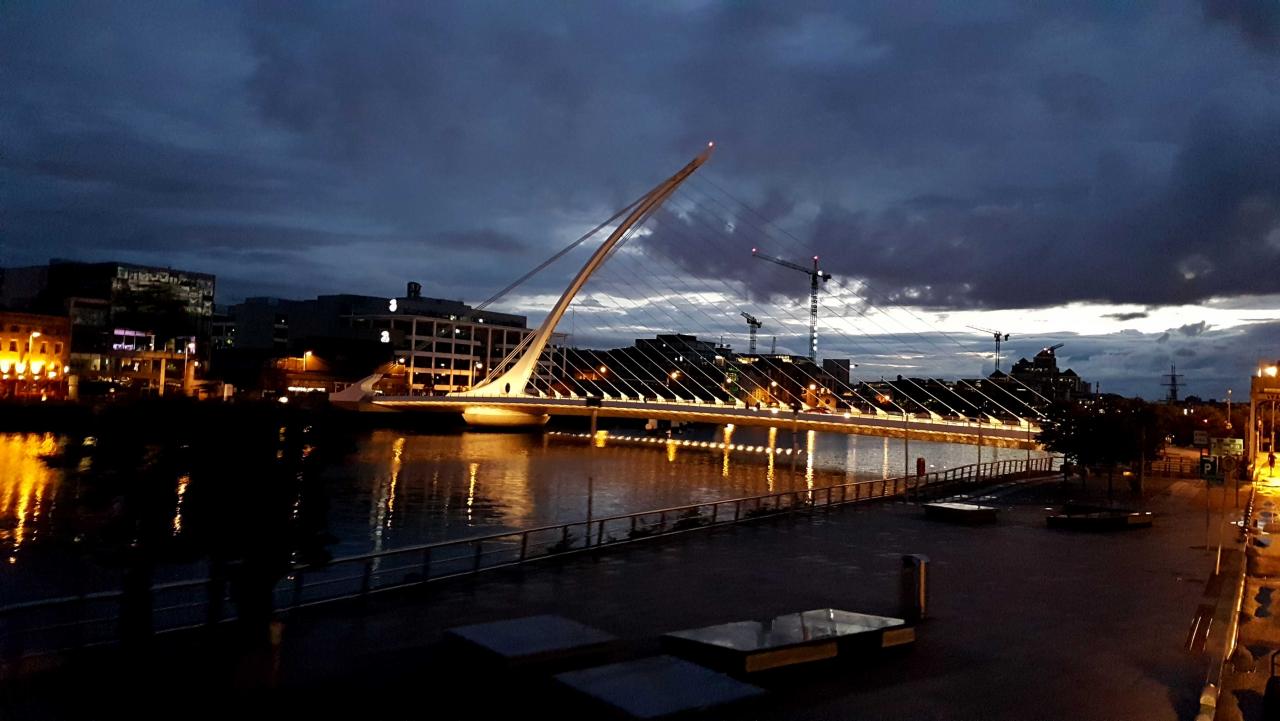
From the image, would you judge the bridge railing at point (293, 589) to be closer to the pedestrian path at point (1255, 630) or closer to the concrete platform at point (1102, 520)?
the concrete platform at point (1102, 520)

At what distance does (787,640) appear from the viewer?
9133 mm

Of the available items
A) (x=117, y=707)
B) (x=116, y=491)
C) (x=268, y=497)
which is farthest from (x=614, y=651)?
(x=116, y=491)

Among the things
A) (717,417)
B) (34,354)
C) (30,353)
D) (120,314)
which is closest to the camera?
(717,417)

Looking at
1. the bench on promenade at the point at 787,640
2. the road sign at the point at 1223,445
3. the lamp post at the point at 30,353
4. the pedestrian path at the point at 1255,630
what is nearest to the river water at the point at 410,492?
the bench on promenade at the point at 787,640

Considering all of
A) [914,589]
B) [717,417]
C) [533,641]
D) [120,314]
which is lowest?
[533,641]

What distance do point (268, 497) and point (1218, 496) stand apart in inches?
1302

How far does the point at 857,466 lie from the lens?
73.6 m

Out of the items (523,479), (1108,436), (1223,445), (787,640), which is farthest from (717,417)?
(787,640)

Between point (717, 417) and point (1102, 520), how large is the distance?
4402cm

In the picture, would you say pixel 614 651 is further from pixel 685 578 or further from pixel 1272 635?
pixel 1272 635

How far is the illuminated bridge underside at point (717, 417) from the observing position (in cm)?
5400

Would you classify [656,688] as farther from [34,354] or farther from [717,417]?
[34,354]

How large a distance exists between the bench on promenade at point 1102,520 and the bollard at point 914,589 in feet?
39.4

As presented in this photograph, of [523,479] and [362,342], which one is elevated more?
[362,342]
